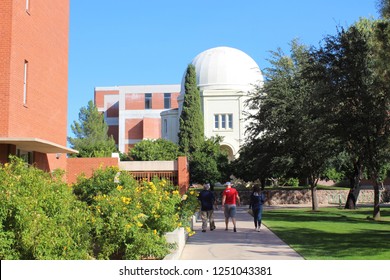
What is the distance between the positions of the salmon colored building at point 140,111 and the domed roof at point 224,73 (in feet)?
70.5

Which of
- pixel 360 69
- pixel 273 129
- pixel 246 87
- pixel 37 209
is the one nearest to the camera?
pixel 37 209

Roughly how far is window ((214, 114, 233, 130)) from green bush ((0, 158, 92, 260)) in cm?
5278

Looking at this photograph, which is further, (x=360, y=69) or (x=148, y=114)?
(x=148, y=114)

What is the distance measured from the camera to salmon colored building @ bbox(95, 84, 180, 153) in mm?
83875

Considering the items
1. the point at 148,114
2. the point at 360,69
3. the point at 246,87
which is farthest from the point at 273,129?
the point at 148,114

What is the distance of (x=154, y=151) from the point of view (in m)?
43.7

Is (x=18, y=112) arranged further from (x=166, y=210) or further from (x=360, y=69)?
(x=360, y=69)

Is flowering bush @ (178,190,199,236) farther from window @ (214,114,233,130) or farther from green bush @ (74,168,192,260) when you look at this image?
window @ (214,114,233,130)

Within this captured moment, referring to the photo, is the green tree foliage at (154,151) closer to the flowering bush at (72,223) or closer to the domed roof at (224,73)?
the domed roof at (224,73)

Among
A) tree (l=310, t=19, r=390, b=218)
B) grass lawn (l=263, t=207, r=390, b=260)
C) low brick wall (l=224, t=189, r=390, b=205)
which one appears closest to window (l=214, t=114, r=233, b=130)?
low brick wall (l=224, t=189, r=390, b=205)

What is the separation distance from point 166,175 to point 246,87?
34637 millimetres

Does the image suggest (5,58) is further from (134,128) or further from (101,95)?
(101,95)

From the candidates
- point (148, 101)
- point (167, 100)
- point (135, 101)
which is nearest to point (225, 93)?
point (167, 100)

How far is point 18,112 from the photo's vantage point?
1709cm
